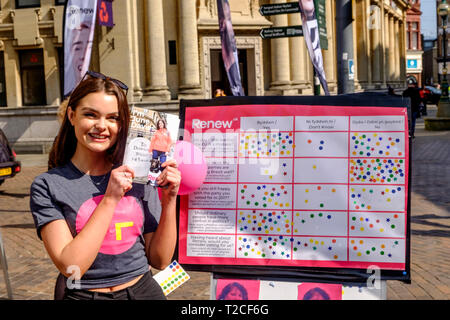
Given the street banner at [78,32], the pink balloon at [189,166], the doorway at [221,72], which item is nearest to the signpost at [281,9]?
the street banner at [78,32]

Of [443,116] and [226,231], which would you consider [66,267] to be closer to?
[226,231]

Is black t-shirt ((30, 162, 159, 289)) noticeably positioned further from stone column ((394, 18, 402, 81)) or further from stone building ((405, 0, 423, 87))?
stone building ((405, 0, 423, 87))

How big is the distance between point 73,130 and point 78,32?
10.5m

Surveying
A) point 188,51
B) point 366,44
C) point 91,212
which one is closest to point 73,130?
point 91,212

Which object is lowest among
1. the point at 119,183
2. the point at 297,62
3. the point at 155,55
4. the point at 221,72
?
the point at 119,183

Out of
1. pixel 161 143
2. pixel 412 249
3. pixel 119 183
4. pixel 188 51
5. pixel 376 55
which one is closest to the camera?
pixel 119 183

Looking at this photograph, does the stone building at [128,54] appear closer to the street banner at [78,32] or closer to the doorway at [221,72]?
the doorway at [221,72]

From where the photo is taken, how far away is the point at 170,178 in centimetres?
221

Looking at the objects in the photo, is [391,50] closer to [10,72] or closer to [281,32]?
[10,72]

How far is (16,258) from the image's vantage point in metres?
6.75

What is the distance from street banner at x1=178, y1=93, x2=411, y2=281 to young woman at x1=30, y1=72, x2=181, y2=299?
255 mm

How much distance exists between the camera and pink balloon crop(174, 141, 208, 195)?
93.6 inches
